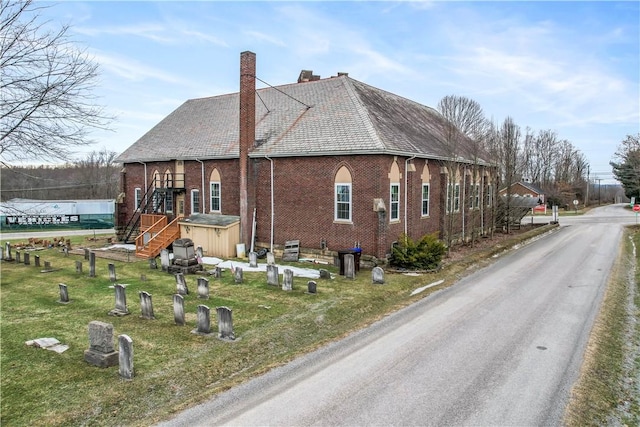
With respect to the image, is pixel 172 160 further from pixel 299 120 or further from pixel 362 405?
pixel 362 405

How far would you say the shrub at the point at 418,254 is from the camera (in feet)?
66.6

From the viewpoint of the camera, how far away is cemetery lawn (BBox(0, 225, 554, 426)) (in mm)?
8234

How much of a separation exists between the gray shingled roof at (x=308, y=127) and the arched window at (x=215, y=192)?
1236mm

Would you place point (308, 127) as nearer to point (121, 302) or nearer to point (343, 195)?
point (343, 195)

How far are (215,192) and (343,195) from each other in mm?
9925

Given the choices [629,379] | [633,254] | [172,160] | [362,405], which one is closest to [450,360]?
[362,405]

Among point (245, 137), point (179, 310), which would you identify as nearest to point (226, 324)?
point (179, 310)

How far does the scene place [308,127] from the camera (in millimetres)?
24344

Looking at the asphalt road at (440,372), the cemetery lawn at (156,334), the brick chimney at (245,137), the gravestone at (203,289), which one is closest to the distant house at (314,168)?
the brick chimney at (245,137)

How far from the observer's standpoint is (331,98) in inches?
1021

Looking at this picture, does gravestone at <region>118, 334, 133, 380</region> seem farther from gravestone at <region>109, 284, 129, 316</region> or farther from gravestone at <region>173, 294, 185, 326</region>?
gravestone at <region>109, 284, 129, 316</region>

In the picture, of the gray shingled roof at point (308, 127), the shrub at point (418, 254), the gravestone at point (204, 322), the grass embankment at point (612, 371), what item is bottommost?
the grass embankment at point (612, 371)

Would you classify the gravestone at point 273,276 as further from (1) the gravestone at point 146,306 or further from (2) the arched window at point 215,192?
(2) the arched window at point 215,192

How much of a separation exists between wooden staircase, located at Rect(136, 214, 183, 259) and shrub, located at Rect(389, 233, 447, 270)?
13.5m
